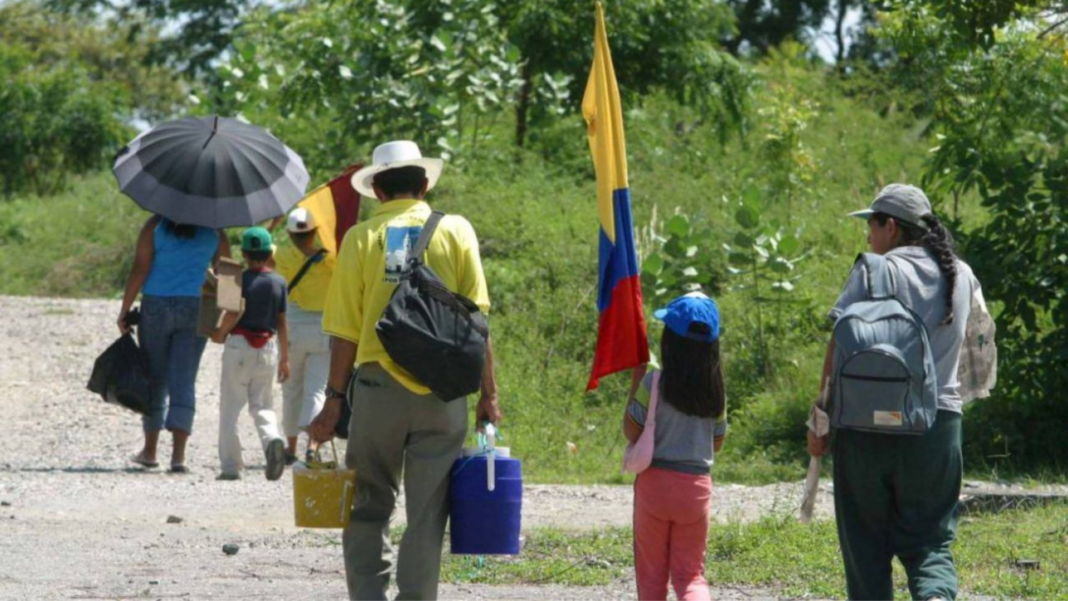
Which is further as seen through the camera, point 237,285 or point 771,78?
point 771,78

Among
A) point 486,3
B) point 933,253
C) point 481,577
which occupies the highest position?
point 486,3

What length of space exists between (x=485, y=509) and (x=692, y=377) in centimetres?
88

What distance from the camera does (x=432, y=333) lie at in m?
5.64

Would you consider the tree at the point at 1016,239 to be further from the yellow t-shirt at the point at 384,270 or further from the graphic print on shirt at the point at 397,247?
the graphic print on shirt at the point at 397,247

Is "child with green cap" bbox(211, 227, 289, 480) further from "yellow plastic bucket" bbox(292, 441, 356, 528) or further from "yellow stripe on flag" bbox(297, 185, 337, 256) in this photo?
"yellow plastic bucket" bbox(292, 441, 356, 528)

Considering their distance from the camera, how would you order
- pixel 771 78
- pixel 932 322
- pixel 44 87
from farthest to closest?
pixel 44 87
pixel 771 78
pixel 932 322

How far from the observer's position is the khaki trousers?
582 centimetres

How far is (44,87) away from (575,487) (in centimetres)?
2124

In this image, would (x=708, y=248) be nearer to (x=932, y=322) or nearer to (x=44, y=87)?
(x=932, y=322)

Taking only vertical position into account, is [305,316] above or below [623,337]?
above

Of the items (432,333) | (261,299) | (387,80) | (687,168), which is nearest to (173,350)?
(261,299)

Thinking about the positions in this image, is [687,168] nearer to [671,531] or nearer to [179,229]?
[179,229]

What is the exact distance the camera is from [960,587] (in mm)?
6953

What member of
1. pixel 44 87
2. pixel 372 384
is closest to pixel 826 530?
pixel 372 384
